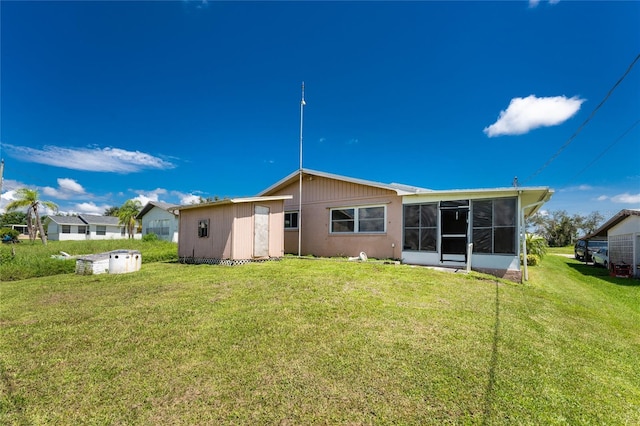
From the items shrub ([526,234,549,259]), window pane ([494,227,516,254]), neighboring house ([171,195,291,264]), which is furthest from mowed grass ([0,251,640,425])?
shrub ([526,234,549,259])

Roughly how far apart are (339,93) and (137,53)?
9.65 meters

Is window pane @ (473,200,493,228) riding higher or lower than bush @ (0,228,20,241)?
higher

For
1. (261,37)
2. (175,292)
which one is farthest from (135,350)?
(261,37)

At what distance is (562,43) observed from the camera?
1021 centimetres

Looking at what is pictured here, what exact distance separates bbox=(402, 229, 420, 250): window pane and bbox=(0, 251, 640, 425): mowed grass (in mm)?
4305

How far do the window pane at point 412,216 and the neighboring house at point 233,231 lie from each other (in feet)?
16.5

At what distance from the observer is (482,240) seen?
9.46 meters

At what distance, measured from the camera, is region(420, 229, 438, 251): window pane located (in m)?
10.3

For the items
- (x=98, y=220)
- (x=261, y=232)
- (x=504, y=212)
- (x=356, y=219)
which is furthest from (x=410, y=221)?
(x=98, y=220)

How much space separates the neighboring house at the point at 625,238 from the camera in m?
13.0

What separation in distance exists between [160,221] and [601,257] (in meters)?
33.5

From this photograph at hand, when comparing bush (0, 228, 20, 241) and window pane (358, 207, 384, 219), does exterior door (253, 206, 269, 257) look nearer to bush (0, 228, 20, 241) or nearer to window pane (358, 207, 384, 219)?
window pane (358, 207, 384, 219)

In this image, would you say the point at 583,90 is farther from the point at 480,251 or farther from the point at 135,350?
the point at 135,350

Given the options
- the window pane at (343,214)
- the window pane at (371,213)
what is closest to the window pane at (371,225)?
the window pane at (371,213)
